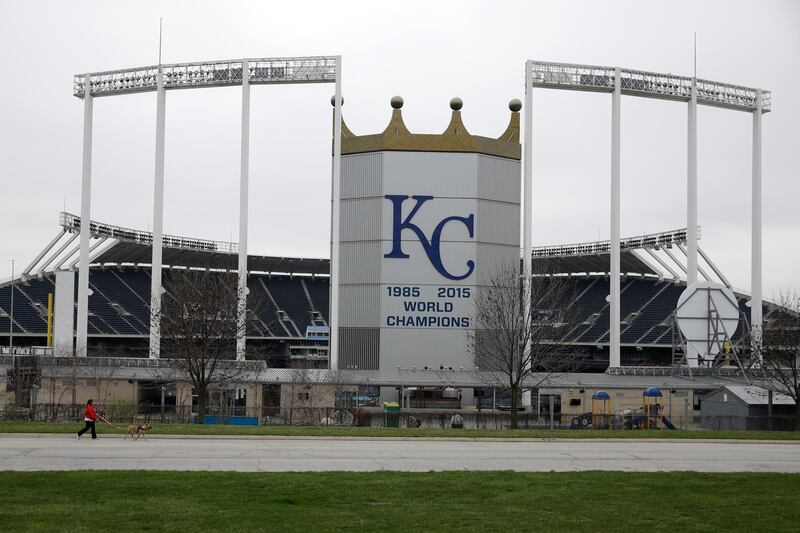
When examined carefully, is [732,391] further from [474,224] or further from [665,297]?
[665,297]

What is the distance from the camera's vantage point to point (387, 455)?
87.7 ft

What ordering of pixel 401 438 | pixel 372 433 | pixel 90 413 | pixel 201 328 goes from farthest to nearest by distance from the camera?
pixel 201 328
pixel 372 433
pixel 401 438
pixel 90 413

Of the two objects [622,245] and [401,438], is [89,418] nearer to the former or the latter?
[401,438]

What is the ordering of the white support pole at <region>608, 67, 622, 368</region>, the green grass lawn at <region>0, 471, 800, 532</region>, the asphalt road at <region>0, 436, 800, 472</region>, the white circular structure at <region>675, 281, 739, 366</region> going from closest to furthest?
the green grass lawn at <region>0, 471, 800, 532</region> < the asphalt road at <region>0, 436, 800, 472</region> < the white circular structure at <region>675, 281, 739, 366</region> < the white support pole at <region>608, 67, 622, 368</region>

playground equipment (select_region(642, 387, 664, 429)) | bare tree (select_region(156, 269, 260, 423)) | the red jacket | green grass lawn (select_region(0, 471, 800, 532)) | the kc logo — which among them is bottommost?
playground equipment (select_region(642, 387, 664, 429))

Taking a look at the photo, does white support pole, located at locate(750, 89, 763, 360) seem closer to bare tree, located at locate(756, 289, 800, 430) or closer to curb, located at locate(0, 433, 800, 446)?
bare tree, located at locate(756, 289, 800, 430)

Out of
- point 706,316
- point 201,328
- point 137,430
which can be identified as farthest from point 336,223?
point 137,430

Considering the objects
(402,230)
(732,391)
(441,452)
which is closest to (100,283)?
(402,230)

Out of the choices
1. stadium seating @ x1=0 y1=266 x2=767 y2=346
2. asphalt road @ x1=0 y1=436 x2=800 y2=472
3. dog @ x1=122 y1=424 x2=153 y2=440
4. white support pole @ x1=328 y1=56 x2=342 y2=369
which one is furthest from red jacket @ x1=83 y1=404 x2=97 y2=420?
stadium seating @ x1=0 y1=266 x2=767 y2=346

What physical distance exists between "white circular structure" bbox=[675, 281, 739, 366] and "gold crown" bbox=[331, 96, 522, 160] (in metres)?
19.3

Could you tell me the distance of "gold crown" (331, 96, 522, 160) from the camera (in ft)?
204

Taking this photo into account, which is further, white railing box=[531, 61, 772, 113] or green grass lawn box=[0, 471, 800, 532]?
white railing box=[531, 61, 772, 113]

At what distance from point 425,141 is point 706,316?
2228cm

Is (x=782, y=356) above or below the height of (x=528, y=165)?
below
